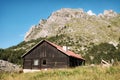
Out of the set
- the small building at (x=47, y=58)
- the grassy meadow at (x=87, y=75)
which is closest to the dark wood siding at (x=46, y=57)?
the small building at (x=47, y=58)

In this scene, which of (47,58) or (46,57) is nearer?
(47,58)

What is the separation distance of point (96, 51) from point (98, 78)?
106830mm

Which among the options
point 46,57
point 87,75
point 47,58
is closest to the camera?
point 87,75

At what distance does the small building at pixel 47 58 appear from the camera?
140ft

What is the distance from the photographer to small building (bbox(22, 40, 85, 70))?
42.8 m

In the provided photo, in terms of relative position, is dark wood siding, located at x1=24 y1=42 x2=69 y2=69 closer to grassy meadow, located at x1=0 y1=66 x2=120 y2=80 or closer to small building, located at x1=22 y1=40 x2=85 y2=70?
small building, located at x1=22 y1=40 x2=85 y2=70

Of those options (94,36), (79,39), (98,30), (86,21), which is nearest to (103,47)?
(79,39)

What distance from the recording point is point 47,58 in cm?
4441

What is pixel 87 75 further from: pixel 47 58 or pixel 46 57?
pixel 46 57

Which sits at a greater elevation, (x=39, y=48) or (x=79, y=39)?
(x=79, y=39)

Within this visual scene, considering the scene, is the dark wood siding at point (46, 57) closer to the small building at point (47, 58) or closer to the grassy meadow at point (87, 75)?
the small building at point (47, 58)

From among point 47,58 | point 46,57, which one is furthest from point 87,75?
point 46,57

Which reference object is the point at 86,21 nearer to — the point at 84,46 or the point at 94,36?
the point at 94,36

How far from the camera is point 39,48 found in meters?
45.3
